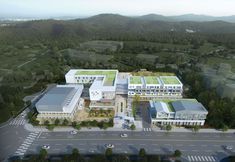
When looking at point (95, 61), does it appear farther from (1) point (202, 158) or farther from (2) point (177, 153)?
(1) point (202, 158)

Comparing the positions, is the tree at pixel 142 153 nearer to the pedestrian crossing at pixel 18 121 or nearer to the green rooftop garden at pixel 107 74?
the green rooftop garden at pixel 107 74

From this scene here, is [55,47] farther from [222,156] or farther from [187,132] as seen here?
[222,156]

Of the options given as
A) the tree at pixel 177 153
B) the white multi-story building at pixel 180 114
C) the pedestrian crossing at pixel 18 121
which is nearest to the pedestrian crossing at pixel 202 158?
→ the tree at pixel 177 153

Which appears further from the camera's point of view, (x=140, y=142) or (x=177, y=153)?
(x=140, y=142)

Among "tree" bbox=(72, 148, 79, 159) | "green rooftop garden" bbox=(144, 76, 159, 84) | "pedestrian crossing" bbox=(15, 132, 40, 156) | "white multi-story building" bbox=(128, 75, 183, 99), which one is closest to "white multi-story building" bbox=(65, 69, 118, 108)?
"white multi-story building" bbox=(128, 75, 183, 99)

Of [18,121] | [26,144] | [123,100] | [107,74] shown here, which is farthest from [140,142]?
[18,121]

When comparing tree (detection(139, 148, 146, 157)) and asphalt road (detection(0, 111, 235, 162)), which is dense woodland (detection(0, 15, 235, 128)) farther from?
tree (detection(139, 148, 146, 157))
